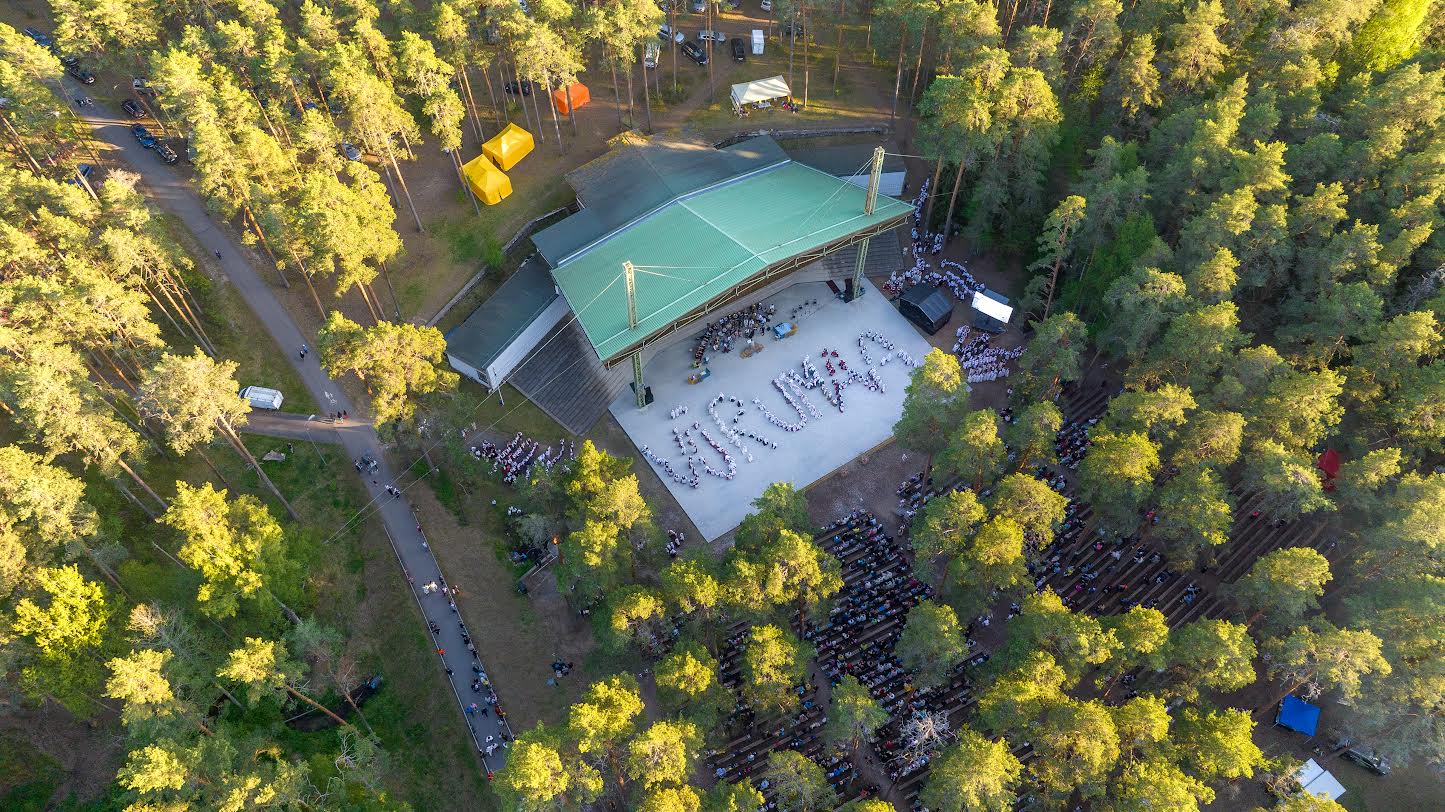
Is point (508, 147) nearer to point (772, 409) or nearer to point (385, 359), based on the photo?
point (385, 359)

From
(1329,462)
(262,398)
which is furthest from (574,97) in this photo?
(1329,462)

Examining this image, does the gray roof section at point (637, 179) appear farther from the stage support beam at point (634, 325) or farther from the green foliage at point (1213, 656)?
the green foliage at point (1213, 656)

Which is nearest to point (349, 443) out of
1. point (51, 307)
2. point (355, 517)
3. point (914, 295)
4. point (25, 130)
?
point (355, 517)

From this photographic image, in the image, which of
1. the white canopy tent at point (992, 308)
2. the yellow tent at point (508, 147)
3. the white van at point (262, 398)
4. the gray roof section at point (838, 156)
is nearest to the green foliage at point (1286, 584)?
the white canopy tent at point (992, 308)

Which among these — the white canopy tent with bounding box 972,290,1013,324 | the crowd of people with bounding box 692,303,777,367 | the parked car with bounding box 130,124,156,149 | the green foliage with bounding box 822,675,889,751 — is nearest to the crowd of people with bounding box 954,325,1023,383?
the white canopy tent with bounding box 972,290,1013,324

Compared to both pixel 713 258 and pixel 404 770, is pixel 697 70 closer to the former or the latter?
pixel 713 258

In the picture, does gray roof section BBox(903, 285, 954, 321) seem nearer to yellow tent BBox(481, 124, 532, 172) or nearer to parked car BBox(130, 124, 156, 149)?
yellow tent BBox(481, 124, 532, 172)
